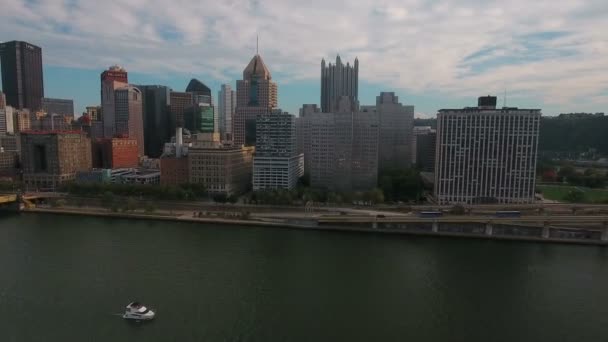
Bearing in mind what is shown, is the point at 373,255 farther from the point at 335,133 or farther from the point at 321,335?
A: the point at 335,133

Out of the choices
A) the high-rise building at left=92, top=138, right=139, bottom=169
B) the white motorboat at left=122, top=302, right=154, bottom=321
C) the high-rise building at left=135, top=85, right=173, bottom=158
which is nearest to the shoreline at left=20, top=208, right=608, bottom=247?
the white motorboat at left=122, top=302, right=154, bottom=321

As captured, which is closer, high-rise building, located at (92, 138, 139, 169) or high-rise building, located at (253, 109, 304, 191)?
high-rise building, located at (253, 109, 304, 191)

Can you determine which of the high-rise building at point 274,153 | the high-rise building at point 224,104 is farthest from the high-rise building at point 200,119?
the high-rise building at point 274,153

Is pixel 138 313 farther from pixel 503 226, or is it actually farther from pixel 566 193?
pixel 566 193

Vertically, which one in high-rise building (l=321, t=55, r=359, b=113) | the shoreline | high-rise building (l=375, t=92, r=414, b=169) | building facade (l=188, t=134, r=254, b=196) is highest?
high-rise building (l=321, t=55, r=359, b=113)

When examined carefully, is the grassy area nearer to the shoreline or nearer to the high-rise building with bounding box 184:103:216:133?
the shoreline

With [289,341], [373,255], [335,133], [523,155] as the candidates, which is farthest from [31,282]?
[523,155]

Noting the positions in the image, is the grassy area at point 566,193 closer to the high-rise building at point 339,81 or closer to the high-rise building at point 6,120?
the high-rise building at point 339,81
